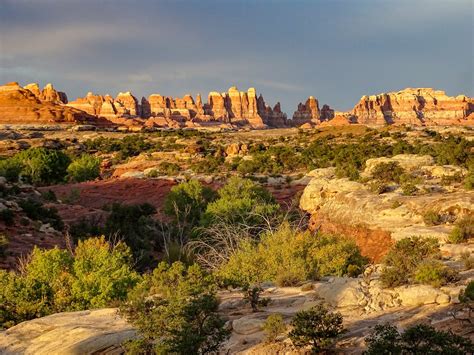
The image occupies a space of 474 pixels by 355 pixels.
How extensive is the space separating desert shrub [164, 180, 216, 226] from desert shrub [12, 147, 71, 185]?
946 inches

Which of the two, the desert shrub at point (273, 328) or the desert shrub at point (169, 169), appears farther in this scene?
the desert shrub at point (169, 169)

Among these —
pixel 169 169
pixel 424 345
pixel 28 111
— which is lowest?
pixel 424 345

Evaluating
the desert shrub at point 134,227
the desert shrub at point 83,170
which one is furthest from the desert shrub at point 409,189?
the desert shrub at point 83,170

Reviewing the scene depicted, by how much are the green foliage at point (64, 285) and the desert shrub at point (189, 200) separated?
1566 cm

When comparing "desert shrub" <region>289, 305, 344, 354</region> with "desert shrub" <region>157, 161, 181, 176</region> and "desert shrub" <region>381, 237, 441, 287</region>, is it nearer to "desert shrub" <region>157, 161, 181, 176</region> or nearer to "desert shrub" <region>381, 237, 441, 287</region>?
"desert shrub" <region>381, 237, 441, 287</region>

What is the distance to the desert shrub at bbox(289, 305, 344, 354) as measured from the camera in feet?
28.9

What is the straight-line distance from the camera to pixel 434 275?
11.5m

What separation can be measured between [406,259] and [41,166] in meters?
49.1

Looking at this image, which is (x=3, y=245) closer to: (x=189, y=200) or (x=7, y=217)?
(x=7, y=217)

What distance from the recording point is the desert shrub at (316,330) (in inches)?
347

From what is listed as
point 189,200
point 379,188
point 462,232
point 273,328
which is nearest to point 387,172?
point 379,188

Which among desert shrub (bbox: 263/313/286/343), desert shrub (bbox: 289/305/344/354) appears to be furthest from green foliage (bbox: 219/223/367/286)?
desert shrub (bbox: 289/305/344/354)

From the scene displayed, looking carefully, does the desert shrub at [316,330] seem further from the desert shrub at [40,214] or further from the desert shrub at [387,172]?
the desert shrub at [40,214]

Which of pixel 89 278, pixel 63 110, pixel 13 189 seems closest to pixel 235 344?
pixel 89 278
